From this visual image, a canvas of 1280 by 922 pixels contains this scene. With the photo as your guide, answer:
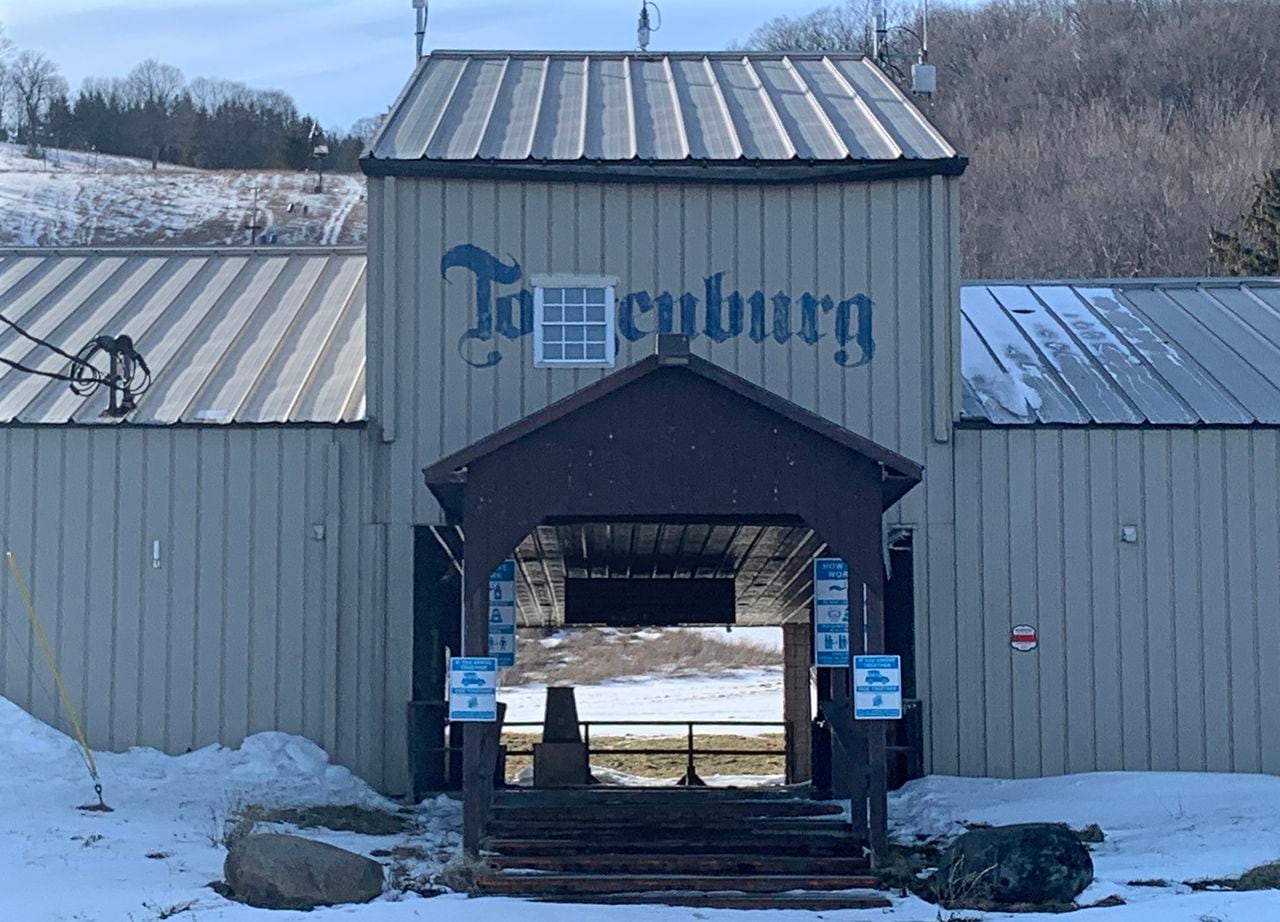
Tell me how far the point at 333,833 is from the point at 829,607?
5.99m

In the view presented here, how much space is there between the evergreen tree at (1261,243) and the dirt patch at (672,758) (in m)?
21.1

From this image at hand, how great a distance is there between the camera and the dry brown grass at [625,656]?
60.7 meters

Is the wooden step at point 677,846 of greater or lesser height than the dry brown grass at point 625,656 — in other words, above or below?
above

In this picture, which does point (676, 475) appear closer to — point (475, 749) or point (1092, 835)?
point (475, 749)

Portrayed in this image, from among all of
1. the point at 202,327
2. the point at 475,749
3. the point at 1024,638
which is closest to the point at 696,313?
the point at 1024,638

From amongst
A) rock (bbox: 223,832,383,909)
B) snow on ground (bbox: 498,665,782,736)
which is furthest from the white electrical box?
snow on ground (bbox: 498,665,782,736)

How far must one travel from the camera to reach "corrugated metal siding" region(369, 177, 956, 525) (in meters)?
17.0

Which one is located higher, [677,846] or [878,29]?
[878,29]

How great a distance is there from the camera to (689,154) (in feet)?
56.7

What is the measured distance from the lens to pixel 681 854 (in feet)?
43.3

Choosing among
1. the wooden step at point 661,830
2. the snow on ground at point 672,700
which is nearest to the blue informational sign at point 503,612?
the wooden step at point 661,830

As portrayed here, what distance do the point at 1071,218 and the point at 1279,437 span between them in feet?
211

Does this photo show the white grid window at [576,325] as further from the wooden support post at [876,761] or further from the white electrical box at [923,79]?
A: the white electrical box at [923,79]

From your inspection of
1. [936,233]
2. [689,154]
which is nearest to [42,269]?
[689,154]
